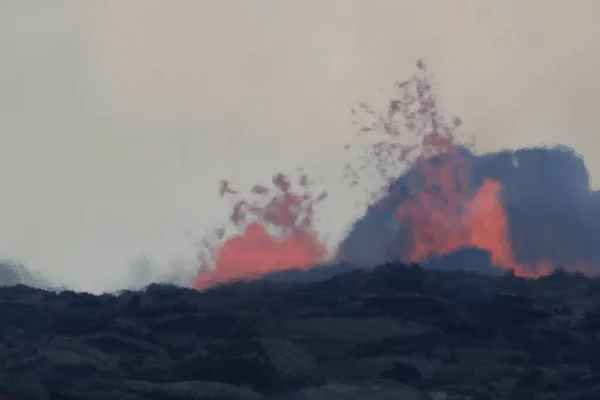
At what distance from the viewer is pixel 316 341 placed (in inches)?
669

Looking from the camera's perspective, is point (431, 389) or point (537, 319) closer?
point (431, 389)

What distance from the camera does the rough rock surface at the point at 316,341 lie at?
15820 mm

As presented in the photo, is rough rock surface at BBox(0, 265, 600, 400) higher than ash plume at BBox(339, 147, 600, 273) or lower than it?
lower

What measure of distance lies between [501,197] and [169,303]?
6.28m

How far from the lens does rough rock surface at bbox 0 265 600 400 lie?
15.8 metres

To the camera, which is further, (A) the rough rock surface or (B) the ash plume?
(B) the ash plume

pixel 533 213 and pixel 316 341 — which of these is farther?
pixel 316 341

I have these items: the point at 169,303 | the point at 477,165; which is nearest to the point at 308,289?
the point at 169,303

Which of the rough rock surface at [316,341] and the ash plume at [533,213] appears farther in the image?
the ash plume at [533,213]

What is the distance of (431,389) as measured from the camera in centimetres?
1548

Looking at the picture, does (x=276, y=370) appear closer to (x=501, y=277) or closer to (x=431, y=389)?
(x=431, y=389)

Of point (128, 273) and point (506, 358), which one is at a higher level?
point (128, 273)

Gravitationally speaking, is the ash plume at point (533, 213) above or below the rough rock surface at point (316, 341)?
above

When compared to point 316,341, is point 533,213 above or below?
above
